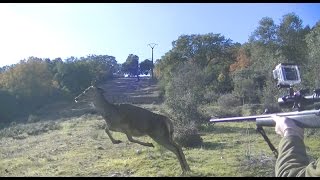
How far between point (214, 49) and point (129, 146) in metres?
46.9

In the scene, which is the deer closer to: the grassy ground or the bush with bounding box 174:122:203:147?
the grassy ground

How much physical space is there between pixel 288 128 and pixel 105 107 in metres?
9.76

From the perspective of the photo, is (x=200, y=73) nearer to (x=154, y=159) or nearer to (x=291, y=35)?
(x=291, y=35)

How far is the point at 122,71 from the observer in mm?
43125

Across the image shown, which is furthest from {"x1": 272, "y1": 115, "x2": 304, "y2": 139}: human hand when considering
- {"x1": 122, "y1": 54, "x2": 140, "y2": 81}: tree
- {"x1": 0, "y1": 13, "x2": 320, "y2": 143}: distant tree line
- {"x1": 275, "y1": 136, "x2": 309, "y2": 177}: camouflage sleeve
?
{"x1": 122, "y1": 54, "x2": 140, "y2": 81}: tree

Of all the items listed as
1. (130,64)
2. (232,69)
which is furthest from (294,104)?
(232,69)

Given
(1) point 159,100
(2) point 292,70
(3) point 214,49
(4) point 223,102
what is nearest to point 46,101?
(1) point 159,100

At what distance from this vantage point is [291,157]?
9.41ft

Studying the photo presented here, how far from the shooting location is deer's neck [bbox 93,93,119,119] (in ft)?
39.8

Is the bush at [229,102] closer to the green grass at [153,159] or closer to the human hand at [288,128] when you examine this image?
the green grass at [153,159]

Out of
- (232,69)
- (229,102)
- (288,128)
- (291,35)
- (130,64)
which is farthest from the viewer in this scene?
(232,69)

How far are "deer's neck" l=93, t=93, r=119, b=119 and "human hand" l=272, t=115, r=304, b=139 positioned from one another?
359 inches

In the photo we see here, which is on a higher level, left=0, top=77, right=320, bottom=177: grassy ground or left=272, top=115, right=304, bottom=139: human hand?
left=272, top=115, right=304, bottom=139: human hand

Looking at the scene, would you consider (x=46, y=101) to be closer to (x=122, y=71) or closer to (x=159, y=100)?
(x=122, y=71)
